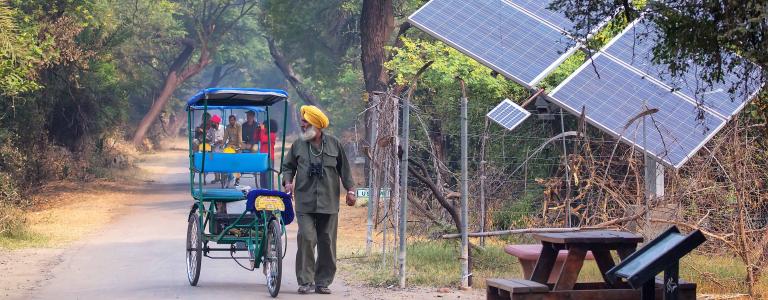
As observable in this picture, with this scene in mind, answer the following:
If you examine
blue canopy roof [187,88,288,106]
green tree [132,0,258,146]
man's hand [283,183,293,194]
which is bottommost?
man's hand [283,183,293,194]

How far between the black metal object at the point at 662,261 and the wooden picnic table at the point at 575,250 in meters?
2.15

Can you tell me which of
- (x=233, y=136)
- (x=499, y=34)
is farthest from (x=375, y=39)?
(x=499, y=34)

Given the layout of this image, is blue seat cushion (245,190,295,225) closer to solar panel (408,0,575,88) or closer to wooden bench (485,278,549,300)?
wooden bench (485,278,549,300)

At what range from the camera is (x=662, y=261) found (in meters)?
6.64

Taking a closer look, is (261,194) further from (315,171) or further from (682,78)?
(682,78)

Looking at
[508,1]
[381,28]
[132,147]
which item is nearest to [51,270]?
[508,1]

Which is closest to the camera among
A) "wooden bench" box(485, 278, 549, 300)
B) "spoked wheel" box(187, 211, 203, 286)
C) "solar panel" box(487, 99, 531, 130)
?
"wooden bench" box(485, 278, 549, 300)

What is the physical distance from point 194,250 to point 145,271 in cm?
162

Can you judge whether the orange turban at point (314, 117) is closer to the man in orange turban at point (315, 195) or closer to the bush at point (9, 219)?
the man in orange turban at point (315, 195)

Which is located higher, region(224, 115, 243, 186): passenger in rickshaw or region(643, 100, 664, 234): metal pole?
region(224, 115, 243, 186): passenger in rickshaw

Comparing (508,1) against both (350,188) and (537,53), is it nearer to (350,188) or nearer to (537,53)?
(537,53)

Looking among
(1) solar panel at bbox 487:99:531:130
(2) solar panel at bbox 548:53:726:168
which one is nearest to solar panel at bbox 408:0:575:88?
(2) solar panel at bbox 548:53:726:168

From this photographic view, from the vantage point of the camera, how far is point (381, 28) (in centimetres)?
2775

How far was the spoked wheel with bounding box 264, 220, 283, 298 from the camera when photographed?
1111 cm
